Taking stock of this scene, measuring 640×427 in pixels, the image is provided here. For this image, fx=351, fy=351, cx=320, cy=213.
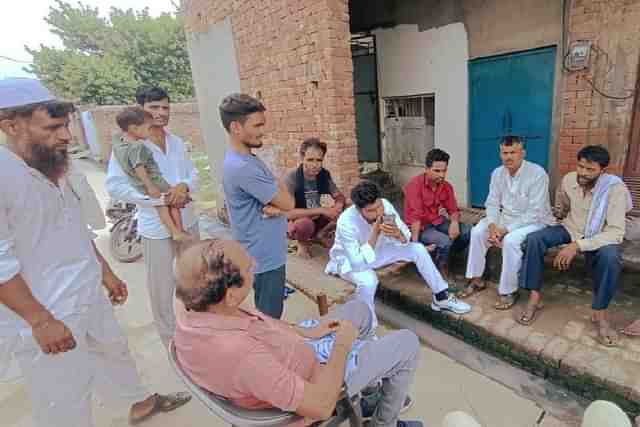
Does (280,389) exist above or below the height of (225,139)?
below

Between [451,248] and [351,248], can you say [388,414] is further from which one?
[451,248]

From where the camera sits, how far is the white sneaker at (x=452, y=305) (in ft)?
9.02

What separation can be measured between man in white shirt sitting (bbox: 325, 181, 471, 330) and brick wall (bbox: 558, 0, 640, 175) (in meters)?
1.97

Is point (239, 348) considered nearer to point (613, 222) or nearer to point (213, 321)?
point (213, 321)

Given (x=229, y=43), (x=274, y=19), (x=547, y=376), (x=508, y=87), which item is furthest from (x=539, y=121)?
(x=229, y=43)

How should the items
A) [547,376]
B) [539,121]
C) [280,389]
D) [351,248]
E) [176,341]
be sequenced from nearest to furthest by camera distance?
[280,389] < [176,341] < [547,376] < [351,248] < [539,121]

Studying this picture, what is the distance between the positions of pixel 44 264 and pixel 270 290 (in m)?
1.15

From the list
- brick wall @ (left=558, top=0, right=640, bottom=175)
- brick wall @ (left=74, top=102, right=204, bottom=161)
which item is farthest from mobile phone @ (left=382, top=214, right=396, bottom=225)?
brick wall @ (left=74, top=102, right=204, bottom=161)

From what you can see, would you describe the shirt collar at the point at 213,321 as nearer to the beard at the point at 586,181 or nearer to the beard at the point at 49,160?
the beard at the point at 49,160

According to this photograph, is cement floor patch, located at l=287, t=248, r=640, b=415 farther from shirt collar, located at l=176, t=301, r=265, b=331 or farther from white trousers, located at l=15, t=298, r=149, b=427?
shirt collar, located at l=176, t=301, r=265, b=331

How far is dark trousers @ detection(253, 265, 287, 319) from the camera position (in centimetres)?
219

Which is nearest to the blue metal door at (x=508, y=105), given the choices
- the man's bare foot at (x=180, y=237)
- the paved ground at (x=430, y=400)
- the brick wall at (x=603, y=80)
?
the brick wall at (x=603, y=80)

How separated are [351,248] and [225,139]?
4.12 metres

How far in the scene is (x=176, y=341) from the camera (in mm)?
1330
